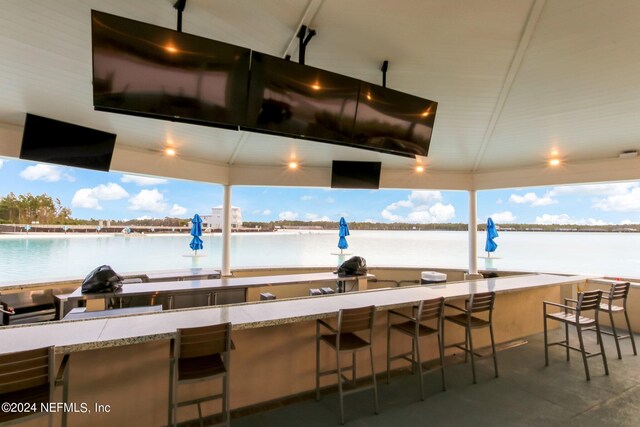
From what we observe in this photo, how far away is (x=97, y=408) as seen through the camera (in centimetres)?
193

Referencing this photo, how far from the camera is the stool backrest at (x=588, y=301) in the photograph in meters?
3.14

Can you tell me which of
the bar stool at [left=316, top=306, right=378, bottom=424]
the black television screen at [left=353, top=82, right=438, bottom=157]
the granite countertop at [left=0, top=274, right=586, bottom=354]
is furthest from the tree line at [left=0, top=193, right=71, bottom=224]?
the black television screen at [left=353, top=82, right=438, bottom=157]

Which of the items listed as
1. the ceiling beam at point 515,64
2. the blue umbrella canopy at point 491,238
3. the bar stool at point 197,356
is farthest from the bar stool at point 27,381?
the blue umbrella canopy at point 491,238

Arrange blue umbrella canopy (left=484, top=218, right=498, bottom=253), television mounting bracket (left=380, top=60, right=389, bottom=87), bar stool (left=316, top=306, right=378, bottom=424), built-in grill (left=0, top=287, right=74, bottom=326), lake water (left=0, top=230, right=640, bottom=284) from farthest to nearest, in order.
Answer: lake water (left=0, top=230, right=640, bottom=284) → blue umbrella canopy (left=484, top=218, right=498, bottom=253) → built-in grill (left=0, top=287, right=74, bottom=326) → television mounting bracket (left=380, top=60, right=389, bottom=87) → bar stool (left=316, top=306, right=378, bottom=424)

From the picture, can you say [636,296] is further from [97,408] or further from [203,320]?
[97,408]

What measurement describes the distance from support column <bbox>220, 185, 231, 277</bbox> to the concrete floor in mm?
3634

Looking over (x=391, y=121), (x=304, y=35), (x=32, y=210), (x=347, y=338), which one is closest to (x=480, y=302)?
(x=347, y=338)

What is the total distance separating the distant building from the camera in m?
6.01

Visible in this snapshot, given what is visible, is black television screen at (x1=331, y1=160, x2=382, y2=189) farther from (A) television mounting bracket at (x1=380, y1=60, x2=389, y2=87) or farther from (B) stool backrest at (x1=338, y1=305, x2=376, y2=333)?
(B) stool backrest at (x1=338, y1=305, x2=376, y2=333)

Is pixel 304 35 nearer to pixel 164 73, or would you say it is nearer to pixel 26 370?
pixel 164 73

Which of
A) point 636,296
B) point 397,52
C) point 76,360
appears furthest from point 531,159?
point 76,360

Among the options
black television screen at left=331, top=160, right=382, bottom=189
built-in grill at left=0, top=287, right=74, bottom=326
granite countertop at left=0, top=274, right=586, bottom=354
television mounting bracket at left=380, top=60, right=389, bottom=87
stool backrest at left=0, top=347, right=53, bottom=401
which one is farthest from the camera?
black television screen at left=331, top=160, right=382, bottom=189

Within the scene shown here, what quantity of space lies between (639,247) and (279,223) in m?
9.60

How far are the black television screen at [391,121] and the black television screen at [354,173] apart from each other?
2516 mm
